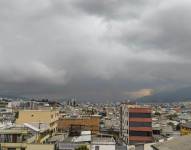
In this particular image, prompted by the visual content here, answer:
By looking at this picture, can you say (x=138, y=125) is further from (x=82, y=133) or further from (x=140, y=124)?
A: (x=82, y=133)

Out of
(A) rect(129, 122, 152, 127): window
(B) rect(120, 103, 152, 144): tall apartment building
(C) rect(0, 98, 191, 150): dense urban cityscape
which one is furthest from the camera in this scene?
(A) rect(129, 122, 152, 127): window

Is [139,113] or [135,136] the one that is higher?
[139,113]

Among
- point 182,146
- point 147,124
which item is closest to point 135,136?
point 147,124

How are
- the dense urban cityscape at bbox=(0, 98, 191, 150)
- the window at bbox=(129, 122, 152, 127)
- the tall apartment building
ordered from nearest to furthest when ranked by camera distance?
1. the dense urban cityscape at bbox=(0, 98, 191, 150)
2. the tall apartment building
3. the window at bbox=(129, 122, 152, 127)

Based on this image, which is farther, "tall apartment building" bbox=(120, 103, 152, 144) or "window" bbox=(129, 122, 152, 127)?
"window" bbox=(129, 122, 152, 127)

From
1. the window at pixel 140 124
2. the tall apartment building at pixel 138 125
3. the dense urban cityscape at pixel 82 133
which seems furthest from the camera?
the window at pixel 140 124

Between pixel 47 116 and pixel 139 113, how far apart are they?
869 inches

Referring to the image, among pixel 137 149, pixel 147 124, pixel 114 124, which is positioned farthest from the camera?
pixel 114 124

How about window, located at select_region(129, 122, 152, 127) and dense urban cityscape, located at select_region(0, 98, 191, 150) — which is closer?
dense urban cityscape, located at select_region(0, 98, 191, 150)

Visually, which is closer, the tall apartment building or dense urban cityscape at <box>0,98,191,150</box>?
dense urban cityscape at <box>0,98,191,150</box>

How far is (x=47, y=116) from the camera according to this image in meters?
75.1

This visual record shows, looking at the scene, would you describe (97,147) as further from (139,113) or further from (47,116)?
(139,113)

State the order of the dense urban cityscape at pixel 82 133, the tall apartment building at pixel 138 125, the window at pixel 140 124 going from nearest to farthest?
the dense urban cityscape at pixel 82 133, the tall apartment building at pixel 138 125, the window at pixel 140 124

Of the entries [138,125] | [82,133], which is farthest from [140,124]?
[82,133]
